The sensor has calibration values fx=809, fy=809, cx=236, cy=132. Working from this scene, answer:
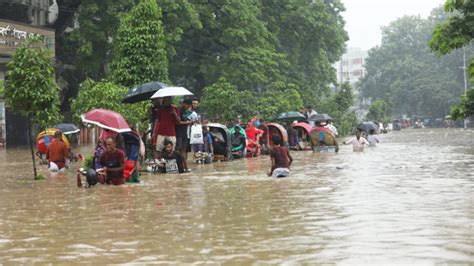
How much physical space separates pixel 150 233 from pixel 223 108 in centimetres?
2473

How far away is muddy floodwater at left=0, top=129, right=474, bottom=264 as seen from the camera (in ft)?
24.7

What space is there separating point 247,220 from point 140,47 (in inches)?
606

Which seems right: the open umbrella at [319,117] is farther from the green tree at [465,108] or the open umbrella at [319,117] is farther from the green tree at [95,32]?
the green tree at [95,32]

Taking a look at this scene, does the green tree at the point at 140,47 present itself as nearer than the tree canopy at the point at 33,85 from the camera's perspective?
No

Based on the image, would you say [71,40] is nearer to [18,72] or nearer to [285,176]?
[18,72]

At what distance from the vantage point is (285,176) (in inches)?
669

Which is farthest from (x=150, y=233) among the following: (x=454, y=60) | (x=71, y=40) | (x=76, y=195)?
(x=454, y=60)

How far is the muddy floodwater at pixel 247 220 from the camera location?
752 centimetres

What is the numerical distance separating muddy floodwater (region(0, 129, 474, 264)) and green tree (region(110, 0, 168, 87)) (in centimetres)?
757

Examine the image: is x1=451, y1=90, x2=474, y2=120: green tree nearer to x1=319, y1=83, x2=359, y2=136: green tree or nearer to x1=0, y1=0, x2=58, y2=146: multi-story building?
x1=0, y1=0, x2=58, y2=146: multi-story building

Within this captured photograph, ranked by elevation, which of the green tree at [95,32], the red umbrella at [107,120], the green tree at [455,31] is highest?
the green tree at [95,32]

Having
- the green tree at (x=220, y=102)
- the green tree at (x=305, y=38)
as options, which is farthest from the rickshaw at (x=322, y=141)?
the green tree at (x=305, y=38)

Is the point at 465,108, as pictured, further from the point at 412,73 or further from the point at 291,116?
the point at 412,73

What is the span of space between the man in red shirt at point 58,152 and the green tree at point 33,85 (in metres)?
1.74
